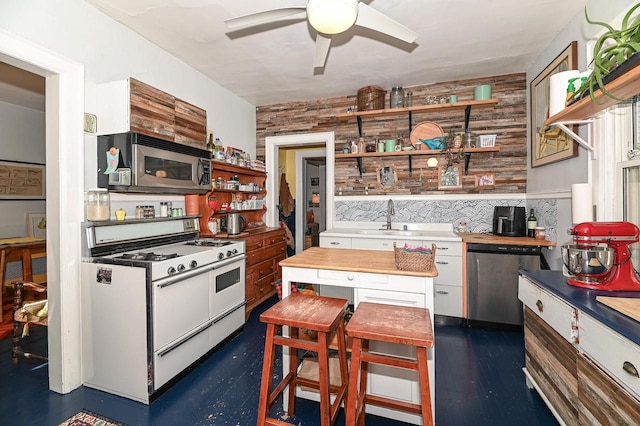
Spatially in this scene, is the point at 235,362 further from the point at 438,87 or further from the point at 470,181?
the point at 438,87

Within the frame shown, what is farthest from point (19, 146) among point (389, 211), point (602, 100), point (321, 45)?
point (602, 100)

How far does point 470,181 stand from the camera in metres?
3.55

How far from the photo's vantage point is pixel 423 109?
136 inches

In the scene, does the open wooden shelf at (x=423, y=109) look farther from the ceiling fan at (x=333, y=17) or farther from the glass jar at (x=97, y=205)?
the glass jar at (x=97, y=205)

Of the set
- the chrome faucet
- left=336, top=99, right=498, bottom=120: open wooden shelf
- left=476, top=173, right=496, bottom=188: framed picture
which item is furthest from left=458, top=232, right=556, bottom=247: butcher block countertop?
left=336, top=99, right=498, bottom=120: open wooden shelf

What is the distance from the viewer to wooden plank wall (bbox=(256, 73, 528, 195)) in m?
3.41

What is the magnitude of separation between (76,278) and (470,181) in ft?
12.8

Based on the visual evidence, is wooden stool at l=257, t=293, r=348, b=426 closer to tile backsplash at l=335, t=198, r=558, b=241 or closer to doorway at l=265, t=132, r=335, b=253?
tile backsplash at l=335, t=198, r=558, b=241

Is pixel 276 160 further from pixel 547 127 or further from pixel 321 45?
pixel 547 127

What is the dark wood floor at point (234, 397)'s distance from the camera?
1.75m

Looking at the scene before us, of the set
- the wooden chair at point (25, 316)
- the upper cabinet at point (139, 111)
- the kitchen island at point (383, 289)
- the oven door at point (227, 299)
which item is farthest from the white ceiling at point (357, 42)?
the wooden chair at point (25, 316)

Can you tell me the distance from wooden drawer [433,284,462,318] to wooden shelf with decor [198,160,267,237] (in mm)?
2347

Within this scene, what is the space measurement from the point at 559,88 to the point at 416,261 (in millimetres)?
1429

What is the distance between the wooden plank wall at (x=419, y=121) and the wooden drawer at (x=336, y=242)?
0.82 m
